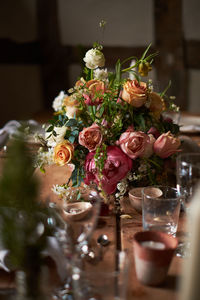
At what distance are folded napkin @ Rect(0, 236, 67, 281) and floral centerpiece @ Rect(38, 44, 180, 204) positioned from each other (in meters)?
0.36

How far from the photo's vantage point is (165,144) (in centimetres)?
127

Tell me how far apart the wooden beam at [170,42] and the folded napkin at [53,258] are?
2.86 m

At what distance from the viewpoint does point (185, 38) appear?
3.76m

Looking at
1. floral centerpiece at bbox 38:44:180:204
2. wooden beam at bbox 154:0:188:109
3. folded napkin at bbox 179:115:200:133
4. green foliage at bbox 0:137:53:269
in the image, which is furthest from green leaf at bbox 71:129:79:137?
wooden beam at bbox 154:0:188:109

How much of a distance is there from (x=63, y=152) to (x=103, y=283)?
23.1 inches

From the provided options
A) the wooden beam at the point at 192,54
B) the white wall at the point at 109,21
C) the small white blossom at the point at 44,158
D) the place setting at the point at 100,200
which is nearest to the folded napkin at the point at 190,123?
the place setting at the point at 100,200

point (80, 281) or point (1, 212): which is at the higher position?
point (1, 212)

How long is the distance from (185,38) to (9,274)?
3.27m

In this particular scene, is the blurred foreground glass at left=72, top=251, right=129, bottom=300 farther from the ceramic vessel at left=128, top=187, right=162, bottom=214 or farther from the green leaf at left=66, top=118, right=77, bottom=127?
the green leaf at left=66, top=118, right=77, bottom=127

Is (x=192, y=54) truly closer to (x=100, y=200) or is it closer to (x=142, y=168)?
(x=142, y=168)

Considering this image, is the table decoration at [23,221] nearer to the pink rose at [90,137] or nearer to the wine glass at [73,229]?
the wine glass at [73,229]

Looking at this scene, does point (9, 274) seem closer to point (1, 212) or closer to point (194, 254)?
point (1, 212)

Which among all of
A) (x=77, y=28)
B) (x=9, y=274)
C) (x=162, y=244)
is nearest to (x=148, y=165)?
(x=162, y=244)

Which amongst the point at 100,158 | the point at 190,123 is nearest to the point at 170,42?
the point at 190,123
